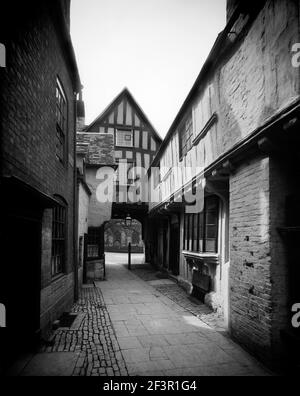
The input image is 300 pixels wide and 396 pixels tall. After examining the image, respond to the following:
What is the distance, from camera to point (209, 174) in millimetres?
6305

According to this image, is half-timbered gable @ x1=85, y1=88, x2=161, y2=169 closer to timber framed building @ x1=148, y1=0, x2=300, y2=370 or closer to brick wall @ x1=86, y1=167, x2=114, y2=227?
brick wall @ x1=86, y1=167, x2=114, y2=227

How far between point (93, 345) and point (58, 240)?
2784mm

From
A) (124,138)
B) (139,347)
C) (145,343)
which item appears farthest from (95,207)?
(139,347)

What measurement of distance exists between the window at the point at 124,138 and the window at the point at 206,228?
37.1ft

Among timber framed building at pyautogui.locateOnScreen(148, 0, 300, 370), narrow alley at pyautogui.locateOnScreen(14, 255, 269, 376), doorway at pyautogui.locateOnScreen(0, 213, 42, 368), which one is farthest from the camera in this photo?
doorway at pyautogui.locateOnScreen(0, 213, 42, 368)

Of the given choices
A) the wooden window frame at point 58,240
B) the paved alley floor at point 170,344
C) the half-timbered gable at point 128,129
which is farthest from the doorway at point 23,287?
the half-timbered gable at point 128,129

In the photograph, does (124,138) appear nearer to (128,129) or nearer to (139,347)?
(128,129)

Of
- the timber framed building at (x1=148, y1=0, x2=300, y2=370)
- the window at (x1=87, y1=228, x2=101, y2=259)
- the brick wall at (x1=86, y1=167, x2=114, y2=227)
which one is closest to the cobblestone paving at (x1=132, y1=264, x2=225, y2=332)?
the timber framed building at (x1=148, y1=0, x2=300, y2=370)

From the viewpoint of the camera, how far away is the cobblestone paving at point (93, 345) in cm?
421

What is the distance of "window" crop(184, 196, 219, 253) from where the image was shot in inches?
301

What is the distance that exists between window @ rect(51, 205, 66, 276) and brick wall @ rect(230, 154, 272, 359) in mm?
4042

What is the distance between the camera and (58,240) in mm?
6918
